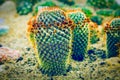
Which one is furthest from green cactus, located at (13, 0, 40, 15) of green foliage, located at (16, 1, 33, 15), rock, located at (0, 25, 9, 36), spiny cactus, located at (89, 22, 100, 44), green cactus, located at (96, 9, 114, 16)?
spiny cactus, located at (89, 22, 100, 44)

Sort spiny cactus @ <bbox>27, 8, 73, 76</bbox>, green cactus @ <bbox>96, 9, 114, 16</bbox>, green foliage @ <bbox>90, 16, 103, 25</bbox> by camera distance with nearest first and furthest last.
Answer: spiny cactus @ <bbox>27, 8, 73, 76</bbox> < green foliage @ <bbox>90, 16, 103, 25</bbox> < green cactus @ <bbox>96, 9, 114, 16</bbox>

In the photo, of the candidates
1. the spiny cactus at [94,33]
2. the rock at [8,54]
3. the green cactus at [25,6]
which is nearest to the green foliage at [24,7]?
the green cactus at [25,6]

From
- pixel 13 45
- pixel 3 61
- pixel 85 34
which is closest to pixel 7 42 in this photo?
pixel 13 45

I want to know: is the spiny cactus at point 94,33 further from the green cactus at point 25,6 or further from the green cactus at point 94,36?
the green cactus at point 25,6

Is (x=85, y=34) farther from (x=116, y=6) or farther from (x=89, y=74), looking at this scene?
(x=116, y=6)

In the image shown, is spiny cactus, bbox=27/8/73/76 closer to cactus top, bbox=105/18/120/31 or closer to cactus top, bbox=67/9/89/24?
cactus top, bbox=67/9/89/24

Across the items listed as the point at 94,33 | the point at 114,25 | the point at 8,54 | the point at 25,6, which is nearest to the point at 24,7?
the point at 25,6
